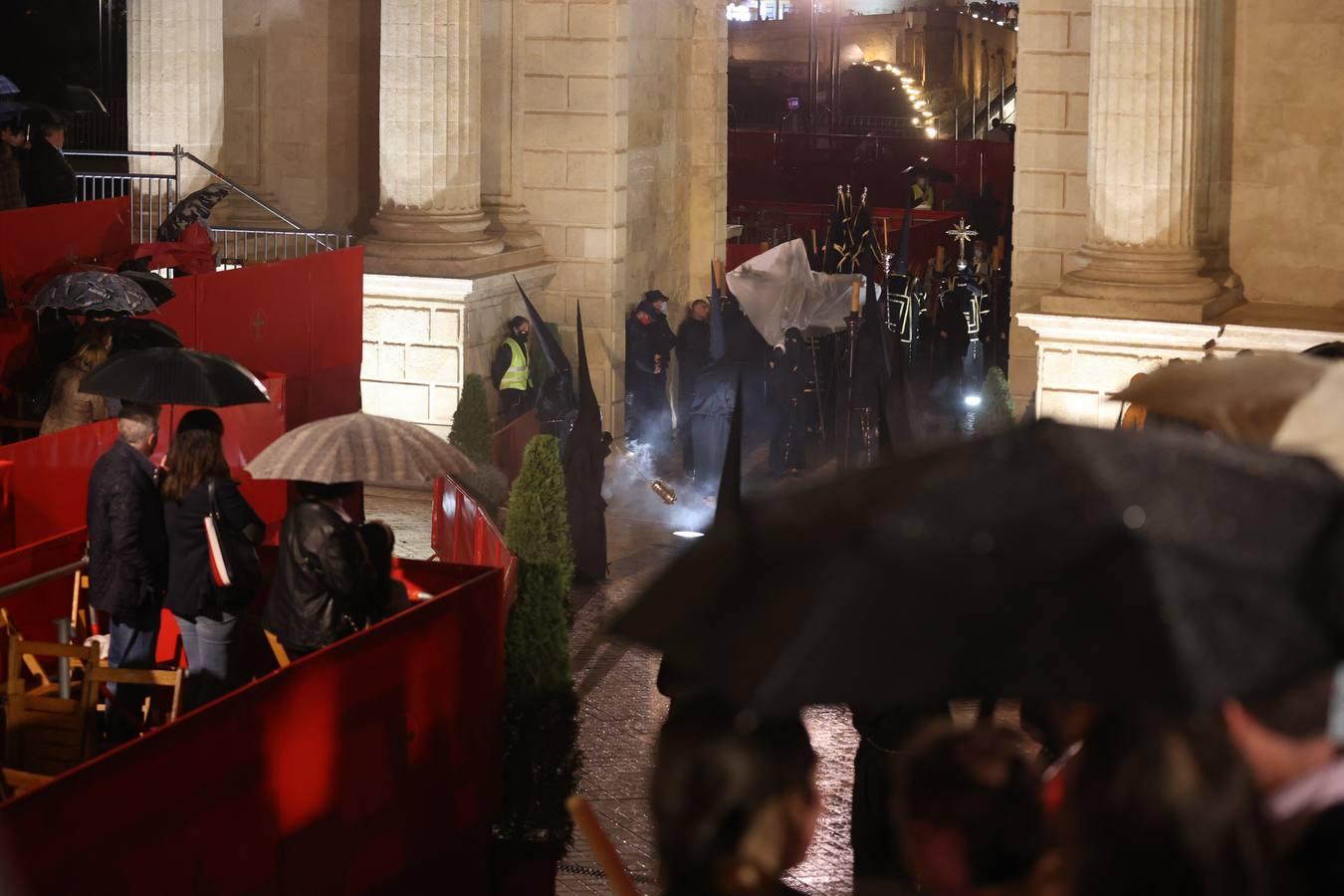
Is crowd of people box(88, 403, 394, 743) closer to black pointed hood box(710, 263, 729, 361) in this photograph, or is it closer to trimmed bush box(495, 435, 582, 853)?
trimmed bush box(495, 435, 582, 853)

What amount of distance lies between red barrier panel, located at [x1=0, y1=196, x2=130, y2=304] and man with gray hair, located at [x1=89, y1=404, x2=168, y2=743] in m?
6.20

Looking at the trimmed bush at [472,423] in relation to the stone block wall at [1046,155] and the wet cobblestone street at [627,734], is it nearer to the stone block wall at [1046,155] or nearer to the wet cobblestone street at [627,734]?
the wet cobblestone street at [627,734]

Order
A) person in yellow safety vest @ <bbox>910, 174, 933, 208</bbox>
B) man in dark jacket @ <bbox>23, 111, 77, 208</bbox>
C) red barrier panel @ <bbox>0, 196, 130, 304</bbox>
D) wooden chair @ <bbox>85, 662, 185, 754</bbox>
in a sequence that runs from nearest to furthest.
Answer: wooden chair @ <bbox>85, 662, 185, 754</bbox> → red barrier panel @ <bbox>0, 196, 130, 304</bbox> → man in dark jacket @ <bbox>23, 111, 77, 208</bbox> → person in yellow safety vest @ <bbox>910, 174, 933, 208</bbox>

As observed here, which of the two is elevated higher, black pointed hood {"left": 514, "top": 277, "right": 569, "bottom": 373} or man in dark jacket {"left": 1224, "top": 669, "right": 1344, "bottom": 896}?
man in dark jacket {"left": 1224, "top": 669, "right": 1344, "bottom": 896}

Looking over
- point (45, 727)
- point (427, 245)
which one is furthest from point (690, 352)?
point (45, 727)

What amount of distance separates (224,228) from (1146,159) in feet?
28.7

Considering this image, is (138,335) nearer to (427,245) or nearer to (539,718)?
(539,718)

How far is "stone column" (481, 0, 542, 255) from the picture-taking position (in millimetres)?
20109

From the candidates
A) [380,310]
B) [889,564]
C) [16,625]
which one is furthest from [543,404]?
[889,564]

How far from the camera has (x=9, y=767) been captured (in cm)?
793

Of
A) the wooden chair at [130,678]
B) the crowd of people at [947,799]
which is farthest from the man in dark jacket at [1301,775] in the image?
the wooden chair at [130,678]

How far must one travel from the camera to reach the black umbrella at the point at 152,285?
1370 centimetres

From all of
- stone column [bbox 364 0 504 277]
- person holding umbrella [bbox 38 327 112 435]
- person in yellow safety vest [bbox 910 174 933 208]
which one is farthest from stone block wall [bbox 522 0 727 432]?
person in yellow safety vest [bbox 910 174 933 208]

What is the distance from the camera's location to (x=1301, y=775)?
131 inches
